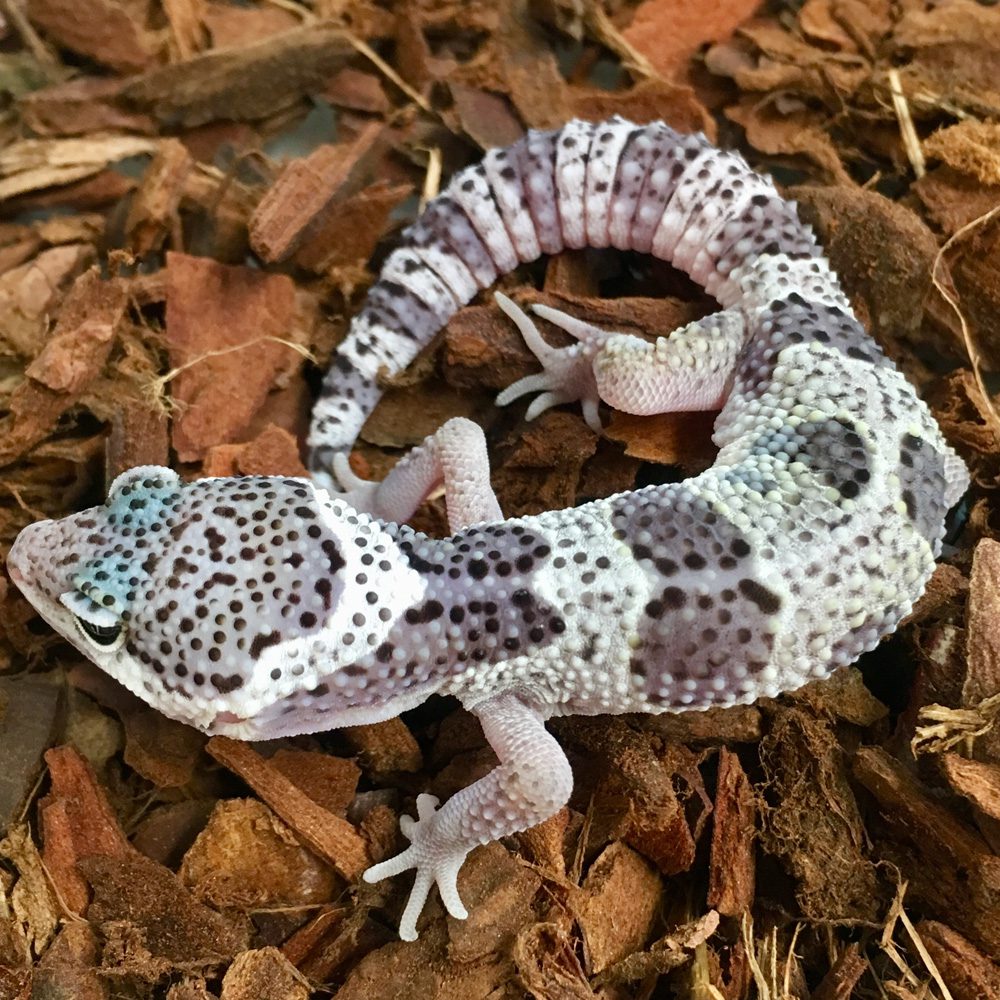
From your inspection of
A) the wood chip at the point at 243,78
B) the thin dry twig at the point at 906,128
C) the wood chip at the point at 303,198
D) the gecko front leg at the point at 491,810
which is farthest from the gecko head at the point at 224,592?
the thin dry twig at the point at 906,128

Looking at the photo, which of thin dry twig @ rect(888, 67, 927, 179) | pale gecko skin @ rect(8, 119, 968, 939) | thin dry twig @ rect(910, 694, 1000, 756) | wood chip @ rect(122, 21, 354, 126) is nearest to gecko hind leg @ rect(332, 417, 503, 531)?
pale gecko skin @ rect(8, 119, 968, 939)

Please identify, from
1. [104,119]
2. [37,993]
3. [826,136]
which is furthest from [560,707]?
[104,119]

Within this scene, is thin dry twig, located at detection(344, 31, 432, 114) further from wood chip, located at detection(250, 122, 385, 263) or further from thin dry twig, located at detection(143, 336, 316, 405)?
thin dry twig, located at detection(143, 336, 316, 405)

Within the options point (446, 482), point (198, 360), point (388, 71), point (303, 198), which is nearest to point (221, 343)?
point (198, 360)

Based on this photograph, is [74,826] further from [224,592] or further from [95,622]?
[224,592]

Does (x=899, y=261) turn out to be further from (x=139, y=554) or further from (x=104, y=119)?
(x=104, y=119)

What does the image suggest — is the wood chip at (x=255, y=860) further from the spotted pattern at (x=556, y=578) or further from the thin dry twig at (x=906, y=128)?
the thin dry twig at (x=906, y=128)
